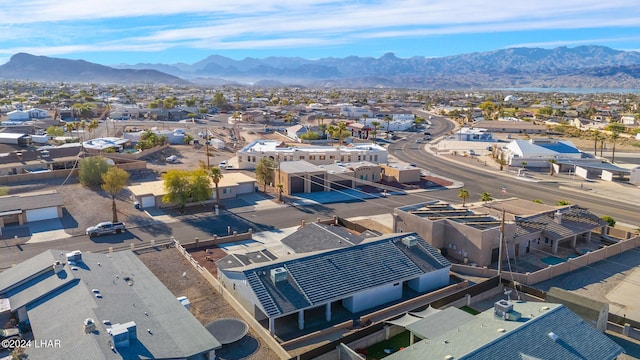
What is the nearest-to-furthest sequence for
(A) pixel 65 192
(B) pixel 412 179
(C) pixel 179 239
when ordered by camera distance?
(C) pixel 179 239, (A) pixel 65 192, (B) pixel 412 179

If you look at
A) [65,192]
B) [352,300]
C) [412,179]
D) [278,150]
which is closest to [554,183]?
[412,179]

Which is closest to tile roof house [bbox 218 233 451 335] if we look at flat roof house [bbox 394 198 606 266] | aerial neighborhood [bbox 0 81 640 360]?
aerial neighborhood [bbox 0 81 640 360]

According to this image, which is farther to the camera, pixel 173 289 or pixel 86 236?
pixel 86 236

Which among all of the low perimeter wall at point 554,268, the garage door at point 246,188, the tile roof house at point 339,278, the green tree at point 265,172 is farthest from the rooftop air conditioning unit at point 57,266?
the green tree at point 265,172

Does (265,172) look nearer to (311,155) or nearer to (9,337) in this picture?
(311,155)

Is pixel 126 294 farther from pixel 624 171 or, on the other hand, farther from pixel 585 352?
pixel 624 171

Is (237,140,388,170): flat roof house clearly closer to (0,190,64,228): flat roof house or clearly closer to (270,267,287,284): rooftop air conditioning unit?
(0,190,64,228): flat roof house
